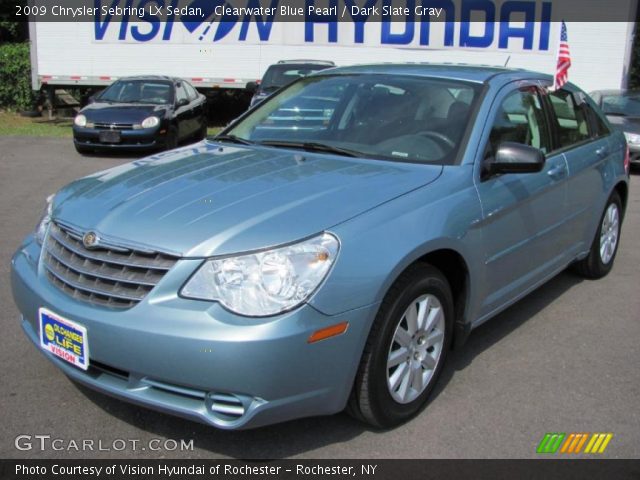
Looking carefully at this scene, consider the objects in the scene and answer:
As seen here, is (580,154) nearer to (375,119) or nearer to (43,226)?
(375,119)

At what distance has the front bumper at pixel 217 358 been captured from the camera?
2.57 meters

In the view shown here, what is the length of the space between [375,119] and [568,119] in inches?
64.1

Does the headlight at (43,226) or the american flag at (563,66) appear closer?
the headlight at (43,226)

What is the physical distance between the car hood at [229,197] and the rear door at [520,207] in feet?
1.39

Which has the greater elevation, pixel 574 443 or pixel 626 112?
pixel 626 112

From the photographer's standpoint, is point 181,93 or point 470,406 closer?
point 470,406

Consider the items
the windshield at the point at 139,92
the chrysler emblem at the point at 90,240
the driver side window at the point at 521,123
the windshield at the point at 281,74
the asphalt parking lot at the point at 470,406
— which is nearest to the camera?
the chrysler emblem at the point at 90,240

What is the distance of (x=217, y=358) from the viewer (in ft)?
8.42

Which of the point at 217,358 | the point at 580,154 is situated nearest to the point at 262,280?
the point at 217,358

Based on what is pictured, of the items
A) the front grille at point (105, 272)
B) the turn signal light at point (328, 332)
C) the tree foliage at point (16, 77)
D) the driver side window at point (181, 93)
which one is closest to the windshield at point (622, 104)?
the driver side window at point (181, 93)

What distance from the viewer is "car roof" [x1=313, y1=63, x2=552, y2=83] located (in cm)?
415

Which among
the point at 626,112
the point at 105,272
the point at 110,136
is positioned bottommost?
the point at 110,136

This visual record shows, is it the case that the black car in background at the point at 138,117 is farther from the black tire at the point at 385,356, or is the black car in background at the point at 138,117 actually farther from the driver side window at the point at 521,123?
the black tire at the point at 385,356
